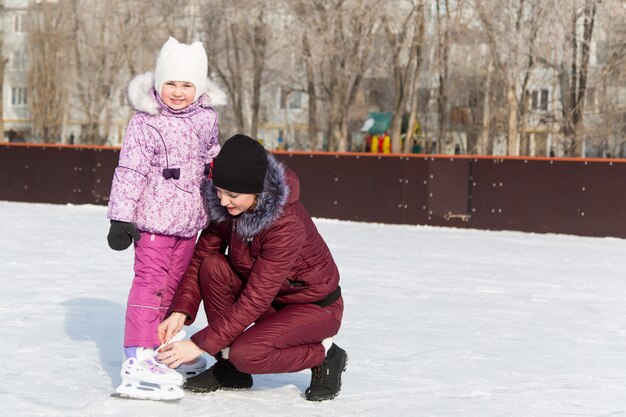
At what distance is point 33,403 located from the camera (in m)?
4.21

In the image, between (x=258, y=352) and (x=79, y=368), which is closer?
(x=258, y=352)

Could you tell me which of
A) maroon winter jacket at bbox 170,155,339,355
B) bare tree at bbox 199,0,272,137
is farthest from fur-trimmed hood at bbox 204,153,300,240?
bare tree at bbox 199,0,272,137

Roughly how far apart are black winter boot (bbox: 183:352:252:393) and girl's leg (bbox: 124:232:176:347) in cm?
24

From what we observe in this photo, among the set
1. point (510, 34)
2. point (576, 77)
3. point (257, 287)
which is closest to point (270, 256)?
point (257, 287)

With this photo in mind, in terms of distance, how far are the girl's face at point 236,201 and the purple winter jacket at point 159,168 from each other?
328mm

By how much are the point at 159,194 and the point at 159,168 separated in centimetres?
10

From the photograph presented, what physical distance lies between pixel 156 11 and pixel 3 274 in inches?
1048

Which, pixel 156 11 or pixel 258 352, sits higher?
pixel 156 11

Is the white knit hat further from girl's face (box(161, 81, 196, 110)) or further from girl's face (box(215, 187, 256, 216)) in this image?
girl's face (box(215, 187, 256, 216))

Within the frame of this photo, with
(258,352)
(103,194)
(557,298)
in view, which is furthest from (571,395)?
(103,194)

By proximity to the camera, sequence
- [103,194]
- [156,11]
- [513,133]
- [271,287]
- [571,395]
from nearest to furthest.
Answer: [271,287] < [571,395] < [103,194] < [513,133] < [156,11]

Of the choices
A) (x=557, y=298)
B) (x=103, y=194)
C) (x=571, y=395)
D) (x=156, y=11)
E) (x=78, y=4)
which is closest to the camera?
(x=571, y=395)

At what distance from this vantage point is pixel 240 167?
13.3ft

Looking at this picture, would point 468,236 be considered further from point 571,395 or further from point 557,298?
point 571,395
